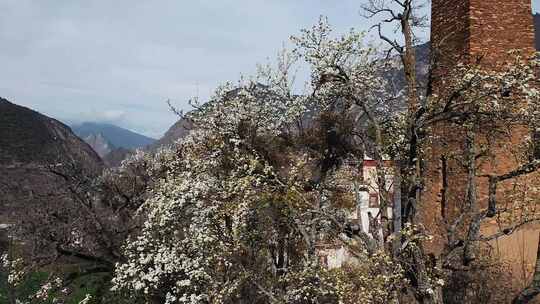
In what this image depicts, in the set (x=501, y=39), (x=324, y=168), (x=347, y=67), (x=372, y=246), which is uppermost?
(x=501, y=39)

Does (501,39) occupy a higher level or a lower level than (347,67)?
higher

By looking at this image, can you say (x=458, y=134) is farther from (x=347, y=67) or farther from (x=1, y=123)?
(x=1, y=123)

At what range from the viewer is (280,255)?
1451cm

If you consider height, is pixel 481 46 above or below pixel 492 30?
below

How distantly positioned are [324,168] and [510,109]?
639 cm

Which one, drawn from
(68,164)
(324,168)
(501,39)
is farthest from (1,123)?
(501,39)

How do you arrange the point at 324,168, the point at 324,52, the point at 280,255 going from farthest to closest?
the point at 324,168 → the point at 280,255 → the point at 324,52

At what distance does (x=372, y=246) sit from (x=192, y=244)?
15.4ft

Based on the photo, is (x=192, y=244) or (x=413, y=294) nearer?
(x=413, y=294)

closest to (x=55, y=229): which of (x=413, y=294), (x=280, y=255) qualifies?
(x=280, y=255)

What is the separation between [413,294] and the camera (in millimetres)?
10117

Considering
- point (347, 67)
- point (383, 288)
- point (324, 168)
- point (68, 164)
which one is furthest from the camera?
point (68, 164)

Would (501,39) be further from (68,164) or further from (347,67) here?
(68,164)

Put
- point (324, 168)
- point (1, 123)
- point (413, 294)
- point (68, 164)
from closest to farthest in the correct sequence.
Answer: point (413, 294) < point (324, 168) < point (68, 164) < point (1, 123)
